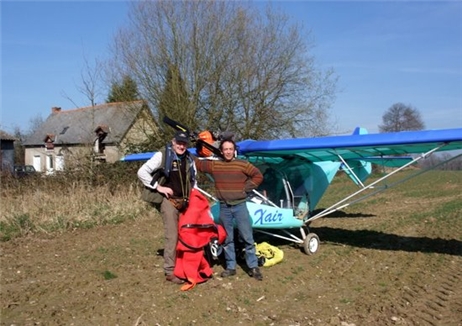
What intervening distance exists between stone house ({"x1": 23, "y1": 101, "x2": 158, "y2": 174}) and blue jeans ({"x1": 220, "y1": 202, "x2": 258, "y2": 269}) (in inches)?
440

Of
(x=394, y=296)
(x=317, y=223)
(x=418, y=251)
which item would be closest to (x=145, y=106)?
(x=317, y=223)

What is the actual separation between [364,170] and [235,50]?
13.5 metres

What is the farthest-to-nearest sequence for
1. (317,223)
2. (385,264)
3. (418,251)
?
(317,223), (418,251), (385,264)

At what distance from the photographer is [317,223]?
→ 12039mm

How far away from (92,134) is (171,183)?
1669 centimetres

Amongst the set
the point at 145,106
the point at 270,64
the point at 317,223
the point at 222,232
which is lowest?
the point at 317,223

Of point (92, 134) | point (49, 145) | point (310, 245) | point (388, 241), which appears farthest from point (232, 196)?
point (49, 145)

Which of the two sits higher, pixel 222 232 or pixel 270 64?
pixel 270 64

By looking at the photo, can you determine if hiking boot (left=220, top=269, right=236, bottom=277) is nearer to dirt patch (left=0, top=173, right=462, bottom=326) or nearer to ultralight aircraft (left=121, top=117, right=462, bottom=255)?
dirt patch (left=0, top=173, right=462, bottom=326)

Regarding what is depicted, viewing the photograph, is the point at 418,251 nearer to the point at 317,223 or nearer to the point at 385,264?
the point at 385,264

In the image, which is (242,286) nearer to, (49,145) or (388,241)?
(388,241)

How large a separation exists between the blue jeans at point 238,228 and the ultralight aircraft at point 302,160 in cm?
56

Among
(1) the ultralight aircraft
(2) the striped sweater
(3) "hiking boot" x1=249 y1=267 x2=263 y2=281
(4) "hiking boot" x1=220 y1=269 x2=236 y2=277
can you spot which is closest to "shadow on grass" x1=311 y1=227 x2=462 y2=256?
(1) the ultralight aircraft

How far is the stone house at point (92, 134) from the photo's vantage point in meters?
17.7
